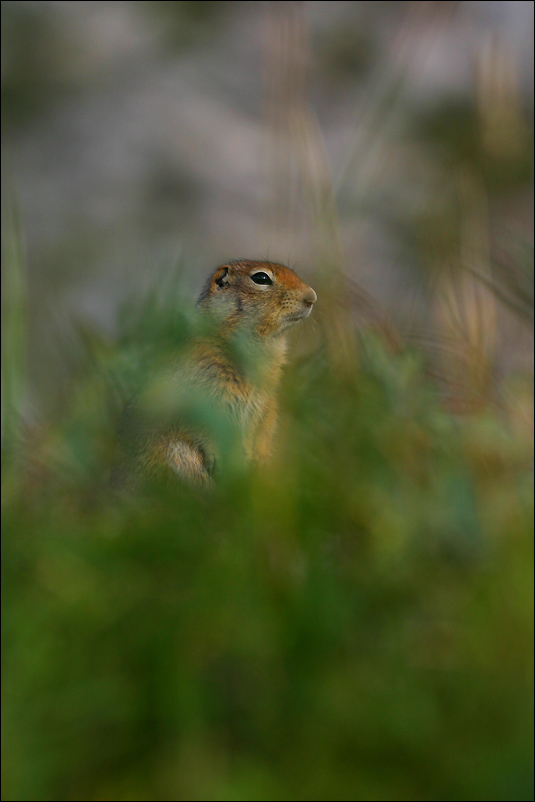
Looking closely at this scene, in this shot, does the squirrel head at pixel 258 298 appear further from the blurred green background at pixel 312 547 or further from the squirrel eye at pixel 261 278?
the blurred green background at pixel 312 547

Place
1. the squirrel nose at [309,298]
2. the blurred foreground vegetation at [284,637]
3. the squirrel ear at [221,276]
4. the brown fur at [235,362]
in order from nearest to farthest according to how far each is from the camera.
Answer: the blurred foreground vegetation at [284,637], the brown fur at [235,362], the squirrel nose at [309,298], the squirrel ear at [221,276]

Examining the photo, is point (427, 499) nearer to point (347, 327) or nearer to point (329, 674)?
point (329, 674)

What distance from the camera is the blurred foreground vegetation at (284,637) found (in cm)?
61

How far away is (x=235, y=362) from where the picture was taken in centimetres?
141

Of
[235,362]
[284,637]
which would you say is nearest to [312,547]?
[284,637]

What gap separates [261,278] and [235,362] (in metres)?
1.09

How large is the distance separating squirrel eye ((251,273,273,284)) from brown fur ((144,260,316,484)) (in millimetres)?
11

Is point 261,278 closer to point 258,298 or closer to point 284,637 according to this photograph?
point 258,298

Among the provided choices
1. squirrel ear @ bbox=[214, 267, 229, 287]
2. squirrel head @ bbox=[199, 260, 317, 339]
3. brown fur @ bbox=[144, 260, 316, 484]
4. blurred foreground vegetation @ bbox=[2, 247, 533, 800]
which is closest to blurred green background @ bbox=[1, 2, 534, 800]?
blurred foreground vegetation @ bbox=[2, 247, 533, 800]

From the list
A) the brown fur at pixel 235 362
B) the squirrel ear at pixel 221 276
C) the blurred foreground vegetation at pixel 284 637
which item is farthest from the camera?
the squirrel ear at pixel 221 276

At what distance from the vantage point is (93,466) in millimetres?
1141

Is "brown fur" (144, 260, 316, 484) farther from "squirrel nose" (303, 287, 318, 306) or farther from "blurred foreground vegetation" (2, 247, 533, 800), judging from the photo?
"blurred foreground vegetation" (2, 247, 533, 800)

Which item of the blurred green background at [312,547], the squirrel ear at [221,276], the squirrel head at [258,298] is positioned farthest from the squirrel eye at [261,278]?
the blurred green background at [312,547]

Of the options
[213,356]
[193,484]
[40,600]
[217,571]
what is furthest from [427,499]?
[213,356]
